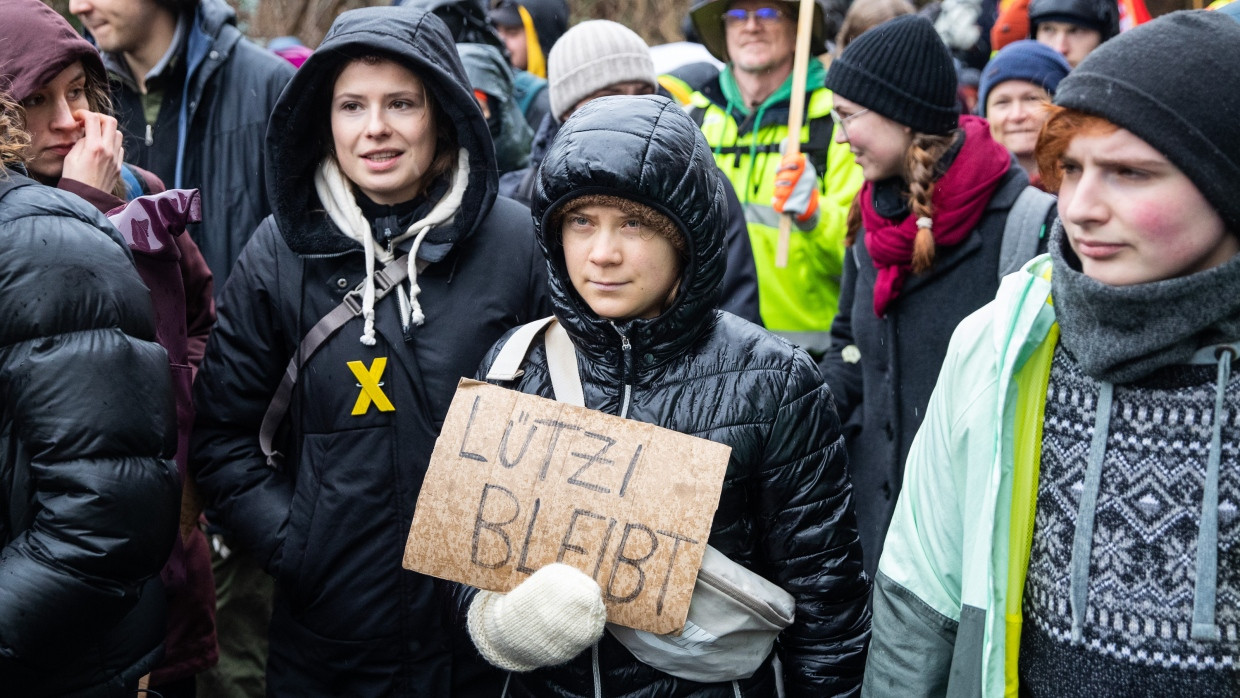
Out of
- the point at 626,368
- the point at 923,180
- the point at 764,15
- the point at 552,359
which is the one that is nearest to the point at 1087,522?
the point at 626,368

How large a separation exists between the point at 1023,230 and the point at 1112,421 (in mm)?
1847

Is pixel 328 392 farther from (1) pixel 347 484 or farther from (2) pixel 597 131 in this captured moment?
(2) pixel 597 131

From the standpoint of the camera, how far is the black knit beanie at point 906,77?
3.90 m

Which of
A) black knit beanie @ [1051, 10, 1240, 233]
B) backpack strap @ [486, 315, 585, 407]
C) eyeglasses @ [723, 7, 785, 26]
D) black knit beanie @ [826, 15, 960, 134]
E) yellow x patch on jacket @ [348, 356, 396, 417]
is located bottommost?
yellow x patch on jacket @ [348, 356, 396, 417]

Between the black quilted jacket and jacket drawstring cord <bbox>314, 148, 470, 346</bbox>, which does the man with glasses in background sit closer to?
jacket drawstring cord <bbox>314, 148, 470, 346</bbox>

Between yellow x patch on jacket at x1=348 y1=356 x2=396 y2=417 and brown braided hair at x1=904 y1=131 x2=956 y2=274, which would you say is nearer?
yellow x patch on jacket at x1=348 y1=356 x2=396 y2=417

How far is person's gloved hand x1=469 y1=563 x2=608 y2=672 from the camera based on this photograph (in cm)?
219

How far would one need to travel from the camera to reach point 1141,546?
196 centimetres

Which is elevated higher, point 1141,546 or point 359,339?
point 359,339

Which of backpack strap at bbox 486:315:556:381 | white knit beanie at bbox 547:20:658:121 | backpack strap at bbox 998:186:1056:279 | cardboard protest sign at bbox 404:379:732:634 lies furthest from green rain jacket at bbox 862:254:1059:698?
white knit beanie at bbox 547:20:658:121

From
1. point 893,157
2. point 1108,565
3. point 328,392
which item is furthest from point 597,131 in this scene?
point 893,157

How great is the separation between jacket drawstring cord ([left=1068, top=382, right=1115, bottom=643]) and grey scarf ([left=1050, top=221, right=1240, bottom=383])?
7 centimetres

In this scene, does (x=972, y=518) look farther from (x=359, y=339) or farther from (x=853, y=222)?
(x=853, y=222)

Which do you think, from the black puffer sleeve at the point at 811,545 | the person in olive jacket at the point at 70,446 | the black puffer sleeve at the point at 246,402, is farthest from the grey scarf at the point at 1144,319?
the black puffer sleeve at the point at 246,402
